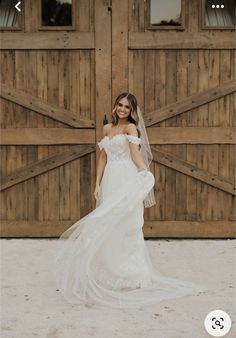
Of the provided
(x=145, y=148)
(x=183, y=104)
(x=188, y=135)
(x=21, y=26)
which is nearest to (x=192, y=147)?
(x=188, y=135)

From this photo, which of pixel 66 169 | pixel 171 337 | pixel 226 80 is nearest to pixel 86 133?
pixel 66 169

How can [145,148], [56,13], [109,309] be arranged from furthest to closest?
[56,13]
[145,148]
[109,309]

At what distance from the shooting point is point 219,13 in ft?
21.2

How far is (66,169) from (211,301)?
110 inches

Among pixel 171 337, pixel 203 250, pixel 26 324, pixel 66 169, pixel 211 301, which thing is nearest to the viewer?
pixel 171 337

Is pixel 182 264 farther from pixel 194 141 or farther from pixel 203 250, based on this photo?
pixel 194 141

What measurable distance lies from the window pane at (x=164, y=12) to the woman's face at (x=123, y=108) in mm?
2051

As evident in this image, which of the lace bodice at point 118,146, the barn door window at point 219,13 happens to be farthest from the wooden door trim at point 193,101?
the lace bodice at point 118,146

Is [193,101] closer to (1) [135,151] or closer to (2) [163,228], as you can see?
(2) [163,228]

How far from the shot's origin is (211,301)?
4.36m

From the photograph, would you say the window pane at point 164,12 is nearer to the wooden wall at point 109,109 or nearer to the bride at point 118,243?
the wooden wall at point 109,109

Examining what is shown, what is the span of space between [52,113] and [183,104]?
5.25 feet

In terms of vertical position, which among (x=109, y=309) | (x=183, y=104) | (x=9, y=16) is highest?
(x=9, y=16)

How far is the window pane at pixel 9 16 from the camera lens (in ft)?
21.3
